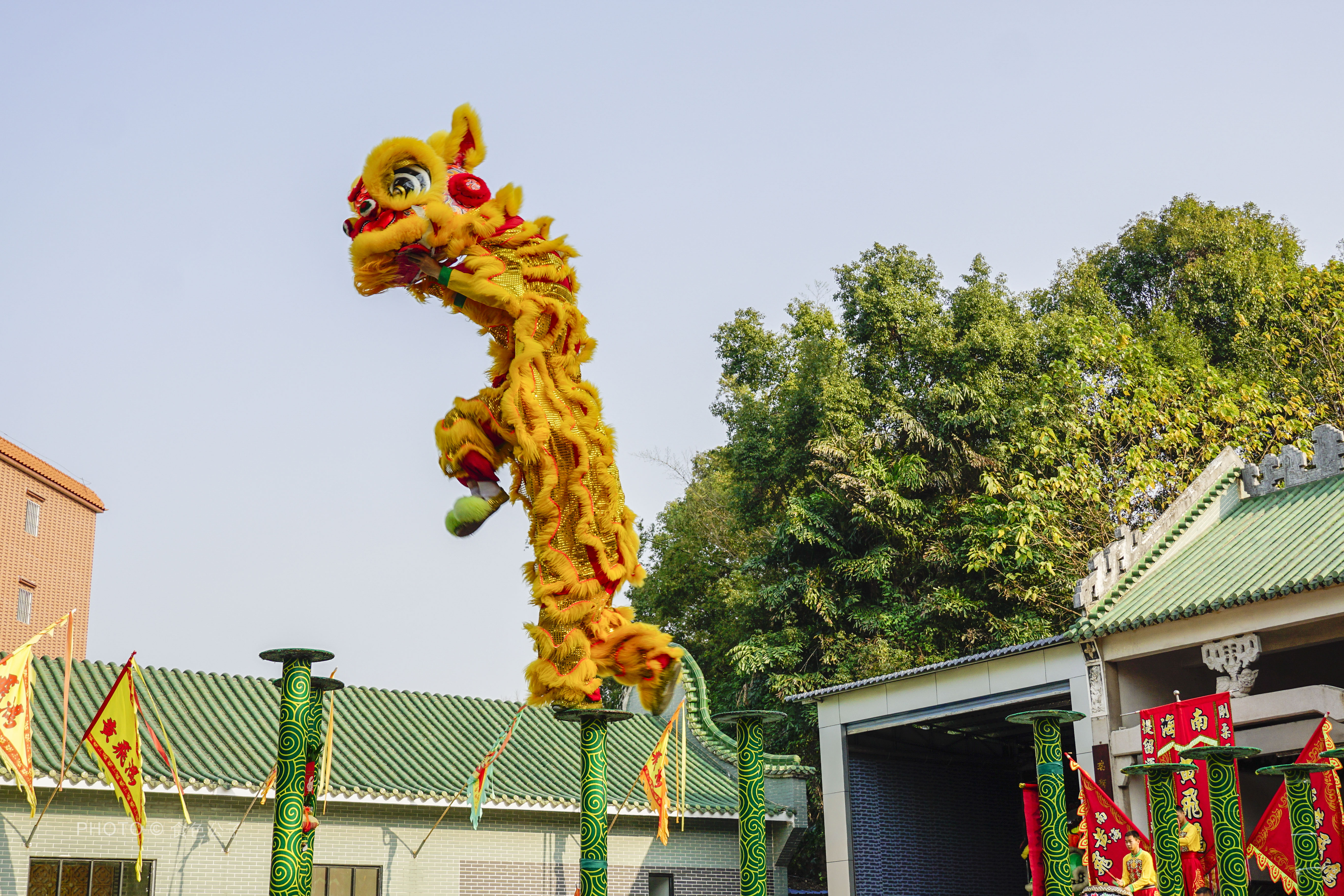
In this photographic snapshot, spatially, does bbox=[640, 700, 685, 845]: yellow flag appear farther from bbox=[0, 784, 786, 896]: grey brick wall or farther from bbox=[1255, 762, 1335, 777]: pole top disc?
bbox=[1255, 762, 1335, 777]: pole top disc

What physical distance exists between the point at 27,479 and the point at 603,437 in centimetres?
1835

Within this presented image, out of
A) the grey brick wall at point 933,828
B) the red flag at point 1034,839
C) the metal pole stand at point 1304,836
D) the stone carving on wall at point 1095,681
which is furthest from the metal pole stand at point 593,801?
the grey brick wall at point 933,828

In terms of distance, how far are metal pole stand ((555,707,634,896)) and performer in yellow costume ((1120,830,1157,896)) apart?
502 centimetres

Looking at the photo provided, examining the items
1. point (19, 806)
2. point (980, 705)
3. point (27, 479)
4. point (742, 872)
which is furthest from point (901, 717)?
point (27, 479)

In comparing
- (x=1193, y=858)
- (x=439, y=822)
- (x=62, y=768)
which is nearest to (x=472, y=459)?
(x=62, y=768)

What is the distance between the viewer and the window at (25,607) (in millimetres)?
22312

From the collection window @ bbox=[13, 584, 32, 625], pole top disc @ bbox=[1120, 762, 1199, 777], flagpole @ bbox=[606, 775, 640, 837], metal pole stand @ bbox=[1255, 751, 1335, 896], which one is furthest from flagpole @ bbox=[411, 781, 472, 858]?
window @ bbox=[13, 584, 32, 625]

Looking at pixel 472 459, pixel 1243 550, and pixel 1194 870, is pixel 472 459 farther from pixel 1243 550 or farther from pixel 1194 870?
pixel 1243 550

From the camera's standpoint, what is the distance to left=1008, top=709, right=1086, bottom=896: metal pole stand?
671cm

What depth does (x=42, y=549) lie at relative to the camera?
22953mm

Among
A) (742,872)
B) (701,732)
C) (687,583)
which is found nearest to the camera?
(742,872)

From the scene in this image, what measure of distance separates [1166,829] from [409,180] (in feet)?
18.6

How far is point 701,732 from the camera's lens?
16750 millimetres

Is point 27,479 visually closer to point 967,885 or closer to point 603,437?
point 967,885
